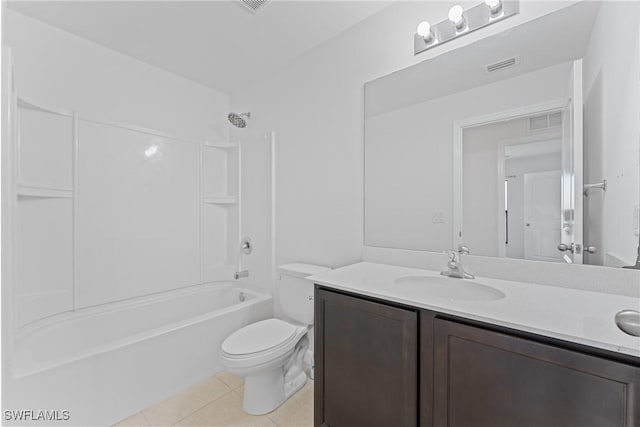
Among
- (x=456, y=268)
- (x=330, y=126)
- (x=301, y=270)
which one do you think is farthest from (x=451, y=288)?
(x=330, y=126)

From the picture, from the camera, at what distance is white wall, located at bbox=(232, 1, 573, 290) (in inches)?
66.9

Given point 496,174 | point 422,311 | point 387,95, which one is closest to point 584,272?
point 496,174

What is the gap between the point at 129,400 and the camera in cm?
163

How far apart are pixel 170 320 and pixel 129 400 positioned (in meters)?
0.84

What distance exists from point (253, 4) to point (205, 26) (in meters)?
0.42

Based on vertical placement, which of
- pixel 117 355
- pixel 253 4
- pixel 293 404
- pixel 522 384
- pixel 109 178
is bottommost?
pixel 293 404

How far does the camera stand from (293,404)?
1745 mm

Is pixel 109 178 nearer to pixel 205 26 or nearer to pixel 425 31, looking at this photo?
A: pixel 205 26

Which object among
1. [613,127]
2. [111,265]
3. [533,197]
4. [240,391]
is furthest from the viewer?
[111,265]

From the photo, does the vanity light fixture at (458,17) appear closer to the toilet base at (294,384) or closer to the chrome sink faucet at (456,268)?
the chrome sink faucet at (456,268)

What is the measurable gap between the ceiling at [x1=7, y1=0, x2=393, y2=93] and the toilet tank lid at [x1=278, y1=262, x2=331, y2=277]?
1613 mm

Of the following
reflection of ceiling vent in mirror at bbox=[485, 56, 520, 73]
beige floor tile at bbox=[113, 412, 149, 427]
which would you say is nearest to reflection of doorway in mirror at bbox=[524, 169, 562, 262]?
reflection of ceiling vent in mirror at bbox=[485, 56, 520, 73]

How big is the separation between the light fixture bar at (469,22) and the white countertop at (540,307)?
1223 millimetres

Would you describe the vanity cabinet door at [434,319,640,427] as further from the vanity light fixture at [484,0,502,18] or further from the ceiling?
the ceiling
